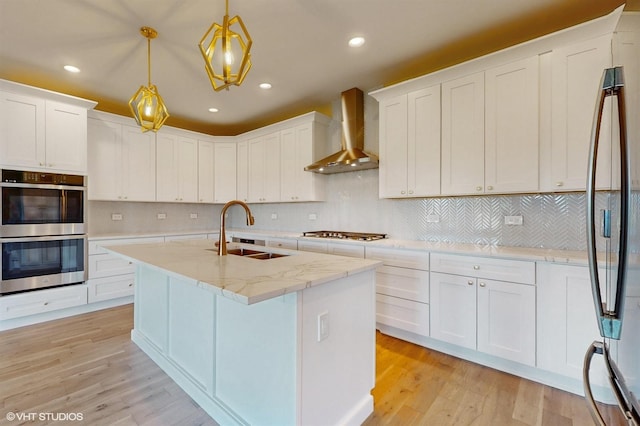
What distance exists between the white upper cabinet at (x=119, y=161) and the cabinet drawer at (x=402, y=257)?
11.1 feet

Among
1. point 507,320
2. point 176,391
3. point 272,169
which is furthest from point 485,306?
point 272,169

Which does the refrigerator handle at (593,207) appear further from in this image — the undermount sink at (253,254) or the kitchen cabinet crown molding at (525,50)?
the undermount sink at (253,254)

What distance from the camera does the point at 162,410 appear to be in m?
1.78

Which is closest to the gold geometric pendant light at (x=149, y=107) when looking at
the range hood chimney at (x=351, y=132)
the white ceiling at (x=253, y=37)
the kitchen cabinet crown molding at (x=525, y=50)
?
the white ceiling at (x=253, y=37)

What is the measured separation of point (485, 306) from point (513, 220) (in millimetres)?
862

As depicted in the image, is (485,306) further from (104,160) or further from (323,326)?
(104,160)

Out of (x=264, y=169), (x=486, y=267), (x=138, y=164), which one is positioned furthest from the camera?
(x=264, y=169)

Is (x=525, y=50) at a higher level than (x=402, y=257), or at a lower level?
higher

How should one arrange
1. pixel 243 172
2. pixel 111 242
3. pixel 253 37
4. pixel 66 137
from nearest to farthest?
1. pixel 253 37
2. pixel 66 137
3. pixel 111 242
4. pixel 243 172

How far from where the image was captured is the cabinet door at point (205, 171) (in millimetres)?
4848

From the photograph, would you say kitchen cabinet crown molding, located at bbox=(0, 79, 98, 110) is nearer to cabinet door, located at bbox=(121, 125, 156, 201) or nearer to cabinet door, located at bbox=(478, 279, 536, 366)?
cabinet door, located at bbox=(121, 125, 156, 201)

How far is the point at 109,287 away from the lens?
144 inches

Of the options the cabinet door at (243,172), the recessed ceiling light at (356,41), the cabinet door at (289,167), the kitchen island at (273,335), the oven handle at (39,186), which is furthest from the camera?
the cabinet door at (243,172)

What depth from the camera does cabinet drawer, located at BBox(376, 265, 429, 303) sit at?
2.57 meters
